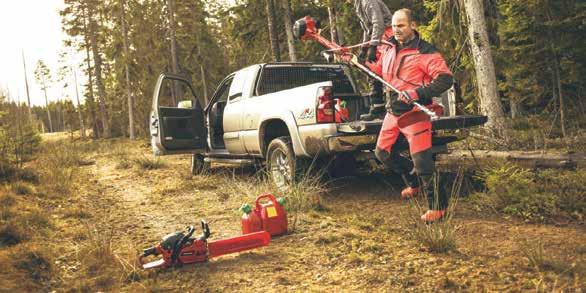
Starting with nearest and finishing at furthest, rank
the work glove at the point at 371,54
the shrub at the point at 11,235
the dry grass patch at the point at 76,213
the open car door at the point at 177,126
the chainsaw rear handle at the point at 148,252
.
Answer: the chainsaw rear handle at the point at 148,252, the shrub at the point at 11,235, the work glove at the point at 371,54, the dry grass patch at the point at 76,213, the open car door at the point at 177,126

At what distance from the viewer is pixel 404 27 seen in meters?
3.74

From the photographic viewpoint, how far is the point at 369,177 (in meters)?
6.74

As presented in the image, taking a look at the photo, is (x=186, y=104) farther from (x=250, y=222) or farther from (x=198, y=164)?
(x=250, y=222)

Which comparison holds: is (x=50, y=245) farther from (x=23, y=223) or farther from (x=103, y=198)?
(x=103, y=198)

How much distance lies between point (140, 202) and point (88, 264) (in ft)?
9.77

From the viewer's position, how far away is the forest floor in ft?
8.87

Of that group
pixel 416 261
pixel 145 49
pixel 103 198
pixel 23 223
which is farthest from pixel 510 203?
pixel 145 49

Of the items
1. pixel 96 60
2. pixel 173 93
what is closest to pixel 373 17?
pixel 173 93

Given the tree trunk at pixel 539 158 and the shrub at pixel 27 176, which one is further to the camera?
the shrub at pixel 27 176

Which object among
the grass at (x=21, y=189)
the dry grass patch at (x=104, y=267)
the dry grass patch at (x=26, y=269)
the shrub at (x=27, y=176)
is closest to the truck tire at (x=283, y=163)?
the dry grass patch at (x=104, y=267)

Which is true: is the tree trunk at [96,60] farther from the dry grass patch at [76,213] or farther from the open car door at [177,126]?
the dry grass patch at [76,213]

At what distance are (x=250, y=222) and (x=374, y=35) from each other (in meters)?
3.11

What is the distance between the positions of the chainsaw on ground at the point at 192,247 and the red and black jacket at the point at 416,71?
181 cm

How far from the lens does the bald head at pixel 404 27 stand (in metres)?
3.74
